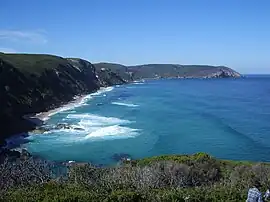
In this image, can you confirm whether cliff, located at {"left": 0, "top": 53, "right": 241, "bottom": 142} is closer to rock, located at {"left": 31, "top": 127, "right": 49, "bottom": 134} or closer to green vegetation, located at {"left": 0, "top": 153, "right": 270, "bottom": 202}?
rock, located at {"left": 31, "top": 127, "right": 49, "bottom": 134}

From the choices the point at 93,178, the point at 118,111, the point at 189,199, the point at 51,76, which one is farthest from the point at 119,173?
the point at 51,76

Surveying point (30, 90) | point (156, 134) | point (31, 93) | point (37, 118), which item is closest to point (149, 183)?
point (156, 134)

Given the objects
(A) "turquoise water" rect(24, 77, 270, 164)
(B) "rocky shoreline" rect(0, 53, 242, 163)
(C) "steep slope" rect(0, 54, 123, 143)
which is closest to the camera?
(A) "turquoise water" rect(24, 77, 270, 164)

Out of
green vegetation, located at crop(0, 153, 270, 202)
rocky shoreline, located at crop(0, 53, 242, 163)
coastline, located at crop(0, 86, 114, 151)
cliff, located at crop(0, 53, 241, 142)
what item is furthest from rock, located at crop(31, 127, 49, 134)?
green vegetation, located at crop(0, 153, 270, 202)

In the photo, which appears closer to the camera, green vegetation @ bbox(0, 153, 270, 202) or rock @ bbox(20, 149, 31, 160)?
green vegetation @ bbox(0, 153, 270, 202)

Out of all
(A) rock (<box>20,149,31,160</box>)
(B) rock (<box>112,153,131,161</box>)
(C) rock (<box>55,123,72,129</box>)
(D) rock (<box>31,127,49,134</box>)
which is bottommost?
(B) rock (<box>112,153,131,161</box>)

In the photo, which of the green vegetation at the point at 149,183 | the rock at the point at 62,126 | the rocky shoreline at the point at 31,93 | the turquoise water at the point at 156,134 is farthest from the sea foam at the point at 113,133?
the green vegetation at the point at 149,183

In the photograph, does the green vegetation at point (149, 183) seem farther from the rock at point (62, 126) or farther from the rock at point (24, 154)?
the rock at point (62, 126)

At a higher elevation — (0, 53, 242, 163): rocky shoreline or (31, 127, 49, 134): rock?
(0, 53, 242, 163): rocky shoreline

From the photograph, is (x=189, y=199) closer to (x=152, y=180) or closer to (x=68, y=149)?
(x=152, y=180)
